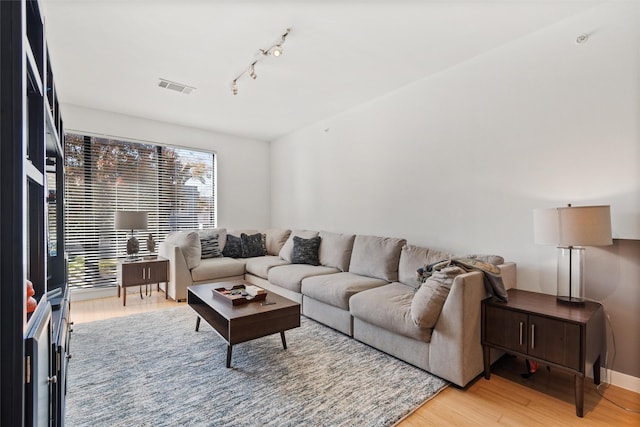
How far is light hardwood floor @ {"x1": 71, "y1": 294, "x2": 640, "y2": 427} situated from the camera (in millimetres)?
1797

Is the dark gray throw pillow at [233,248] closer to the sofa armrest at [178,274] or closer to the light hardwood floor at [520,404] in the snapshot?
the sofa armrest at [178,274]

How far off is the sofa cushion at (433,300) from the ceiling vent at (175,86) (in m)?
3.29

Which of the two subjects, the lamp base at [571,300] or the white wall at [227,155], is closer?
the lamp base at [571,300]

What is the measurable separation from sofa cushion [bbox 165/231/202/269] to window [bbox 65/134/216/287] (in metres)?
0.81

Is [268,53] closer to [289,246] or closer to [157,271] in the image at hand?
[289,246]

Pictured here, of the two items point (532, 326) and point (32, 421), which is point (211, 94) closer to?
point (32, 421)

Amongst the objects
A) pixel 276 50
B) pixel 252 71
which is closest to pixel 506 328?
pixel 276 50

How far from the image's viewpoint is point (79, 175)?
4.19 meters

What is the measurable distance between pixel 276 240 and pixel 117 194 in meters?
2.41

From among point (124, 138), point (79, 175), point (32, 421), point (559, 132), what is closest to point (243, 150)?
point (124, 138)

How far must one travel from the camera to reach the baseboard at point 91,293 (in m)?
4.16

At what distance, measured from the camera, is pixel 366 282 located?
124 inches

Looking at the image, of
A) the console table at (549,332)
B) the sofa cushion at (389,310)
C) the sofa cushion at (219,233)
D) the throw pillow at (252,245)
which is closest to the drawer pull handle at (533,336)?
the console table at (549,332)

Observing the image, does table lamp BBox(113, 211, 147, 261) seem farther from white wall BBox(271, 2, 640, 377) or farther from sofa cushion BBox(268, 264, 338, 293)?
white wall BBox(271, 2, 640, 377)
